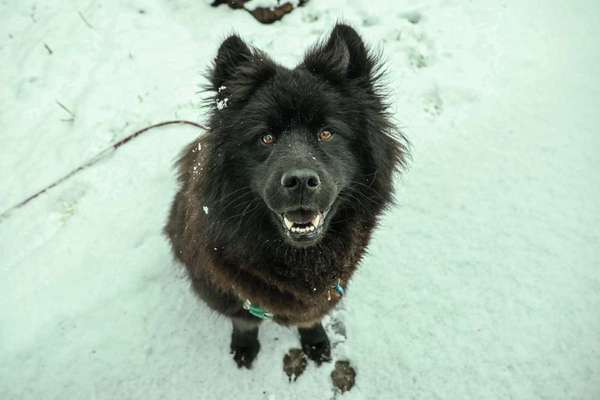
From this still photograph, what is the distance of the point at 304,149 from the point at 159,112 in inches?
110

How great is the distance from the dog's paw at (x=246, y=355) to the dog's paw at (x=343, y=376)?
23.9 inches

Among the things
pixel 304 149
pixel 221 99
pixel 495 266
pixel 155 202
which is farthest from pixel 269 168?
pixel 495 266

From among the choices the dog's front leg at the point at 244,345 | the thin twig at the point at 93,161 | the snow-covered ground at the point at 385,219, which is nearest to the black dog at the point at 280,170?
the dog's front leg at the point at 244,345

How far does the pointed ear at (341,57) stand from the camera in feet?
6.60

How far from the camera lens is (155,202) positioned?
3.47m

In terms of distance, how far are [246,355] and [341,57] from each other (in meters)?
2.19

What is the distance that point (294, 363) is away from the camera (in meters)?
2.65

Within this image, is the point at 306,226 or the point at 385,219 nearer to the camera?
the point at 306,226

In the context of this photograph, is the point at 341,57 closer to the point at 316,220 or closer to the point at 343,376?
the point at 316,220

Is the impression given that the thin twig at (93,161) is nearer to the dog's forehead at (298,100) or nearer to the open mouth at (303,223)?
the dog's forehead at (298,100)

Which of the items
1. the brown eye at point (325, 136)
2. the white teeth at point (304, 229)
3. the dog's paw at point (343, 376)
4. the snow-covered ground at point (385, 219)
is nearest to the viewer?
the white teeth at point (304, 229)

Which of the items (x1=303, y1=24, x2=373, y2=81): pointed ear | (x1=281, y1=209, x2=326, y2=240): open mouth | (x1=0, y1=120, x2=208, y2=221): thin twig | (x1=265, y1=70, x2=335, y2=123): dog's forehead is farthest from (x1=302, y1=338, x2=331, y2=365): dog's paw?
(x1=0, y1=120, x2=208, y2=221): thin twig

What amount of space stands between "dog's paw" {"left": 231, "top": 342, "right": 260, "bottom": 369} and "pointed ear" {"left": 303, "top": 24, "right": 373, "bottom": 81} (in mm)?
2005

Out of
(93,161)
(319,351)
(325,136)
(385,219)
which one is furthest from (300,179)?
(93,161)
